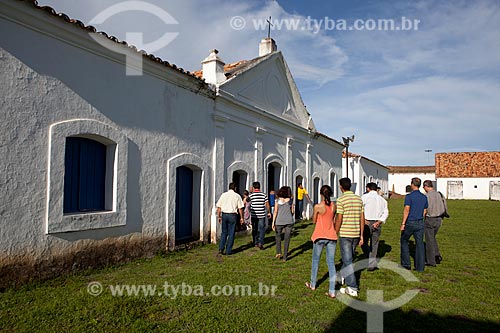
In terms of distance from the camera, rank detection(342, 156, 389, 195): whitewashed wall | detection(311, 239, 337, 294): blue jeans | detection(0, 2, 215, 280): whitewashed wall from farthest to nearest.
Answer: detection(342, 156, 389, 195): whitewashed wall → detection(311, 239, 337, 294): blue jeans → detection(0, 2, 215, 280): whitewashed wall

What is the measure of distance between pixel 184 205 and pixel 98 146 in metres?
2.81

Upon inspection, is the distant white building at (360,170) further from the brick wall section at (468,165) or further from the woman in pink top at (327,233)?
the woman in pink top at (327,233)

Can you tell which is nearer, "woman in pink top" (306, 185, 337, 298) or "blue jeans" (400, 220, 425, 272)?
"woman in pink top" (306, 185, 337, 298)

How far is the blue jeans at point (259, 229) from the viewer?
8.35m

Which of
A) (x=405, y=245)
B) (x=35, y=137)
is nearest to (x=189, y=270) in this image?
(x=35, y=137)

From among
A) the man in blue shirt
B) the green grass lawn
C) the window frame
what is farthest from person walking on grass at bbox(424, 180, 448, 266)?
the window frame

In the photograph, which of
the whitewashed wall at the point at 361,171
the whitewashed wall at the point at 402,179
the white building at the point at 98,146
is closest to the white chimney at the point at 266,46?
the white building at the point at 98,146

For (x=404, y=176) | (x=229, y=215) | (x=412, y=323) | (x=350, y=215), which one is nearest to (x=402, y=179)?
(x=404, y=176)

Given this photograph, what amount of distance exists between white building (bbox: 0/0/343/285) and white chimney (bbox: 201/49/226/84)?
0.03 meters

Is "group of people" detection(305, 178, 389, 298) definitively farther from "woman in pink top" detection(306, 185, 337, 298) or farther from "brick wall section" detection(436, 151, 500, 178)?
"brick wall section" detection(436, 151, 500, 178)

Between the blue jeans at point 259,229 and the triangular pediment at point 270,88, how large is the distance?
3.65 meters

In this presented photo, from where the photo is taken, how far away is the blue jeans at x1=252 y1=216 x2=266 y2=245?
8352 millimetres

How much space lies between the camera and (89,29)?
19.1ft

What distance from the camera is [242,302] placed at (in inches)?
189
